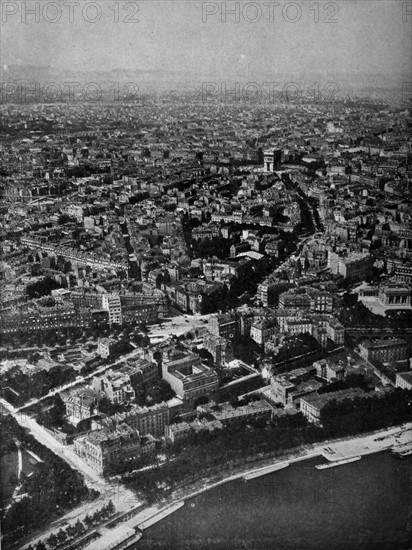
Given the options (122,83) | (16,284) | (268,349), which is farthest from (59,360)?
(122,83)

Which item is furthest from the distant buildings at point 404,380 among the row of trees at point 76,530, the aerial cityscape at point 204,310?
the row of trees at point 76,530

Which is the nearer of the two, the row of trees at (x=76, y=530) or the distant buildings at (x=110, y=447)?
the row of trees at (x=76, y=530)

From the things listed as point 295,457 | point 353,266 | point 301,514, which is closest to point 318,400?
point 295,457

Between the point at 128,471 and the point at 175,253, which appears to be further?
the point at 175,253

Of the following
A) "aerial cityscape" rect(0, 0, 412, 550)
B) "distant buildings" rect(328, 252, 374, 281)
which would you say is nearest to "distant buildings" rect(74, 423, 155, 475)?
"aerial cityscape" rect(0, 0, 412, 550)

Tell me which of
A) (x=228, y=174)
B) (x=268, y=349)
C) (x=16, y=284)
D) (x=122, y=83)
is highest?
(x=122, y=83)

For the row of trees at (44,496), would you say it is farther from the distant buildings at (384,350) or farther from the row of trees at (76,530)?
the distant buildings at (384,350)

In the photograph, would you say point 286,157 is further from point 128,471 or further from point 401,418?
point 128,471
